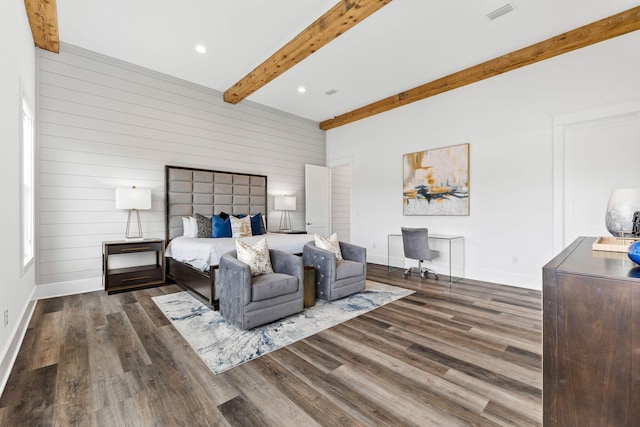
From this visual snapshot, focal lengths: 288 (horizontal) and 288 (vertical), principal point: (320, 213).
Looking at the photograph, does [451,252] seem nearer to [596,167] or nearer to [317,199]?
[596,167]

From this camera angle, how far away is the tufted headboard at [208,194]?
470 centimetres

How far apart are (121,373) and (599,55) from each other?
5.95m

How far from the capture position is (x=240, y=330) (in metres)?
2.75

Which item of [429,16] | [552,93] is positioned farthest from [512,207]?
[429,16]

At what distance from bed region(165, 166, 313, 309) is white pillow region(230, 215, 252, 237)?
0.87 feet

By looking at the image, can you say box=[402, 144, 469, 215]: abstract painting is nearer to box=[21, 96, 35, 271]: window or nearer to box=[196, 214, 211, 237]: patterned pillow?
box=[196, 214, 211, 237]: patterned pillow

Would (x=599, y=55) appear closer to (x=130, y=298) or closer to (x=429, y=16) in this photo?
(x=429, y=16)

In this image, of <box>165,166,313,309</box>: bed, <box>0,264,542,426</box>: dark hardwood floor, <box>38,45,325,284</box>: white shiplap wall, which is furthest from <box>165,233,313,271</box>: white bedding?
<box>0,264,542,426</box>: dark hardwood floor

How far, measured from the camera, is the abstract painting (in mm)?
4785

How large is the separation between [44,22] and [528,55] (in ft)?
19.3

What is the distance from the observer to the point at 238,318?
2.77 metres

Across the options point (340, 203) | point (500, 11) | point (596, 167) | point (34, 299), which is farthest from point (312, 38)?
point (340, 203)

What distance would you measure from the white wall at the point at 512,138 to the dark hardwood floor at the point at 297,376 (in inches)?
59.8

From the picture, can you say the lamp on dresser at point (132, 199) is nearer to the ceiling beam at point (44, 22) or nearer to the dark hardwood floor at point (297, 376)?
the dark hardwood floor at point (297, 376)
